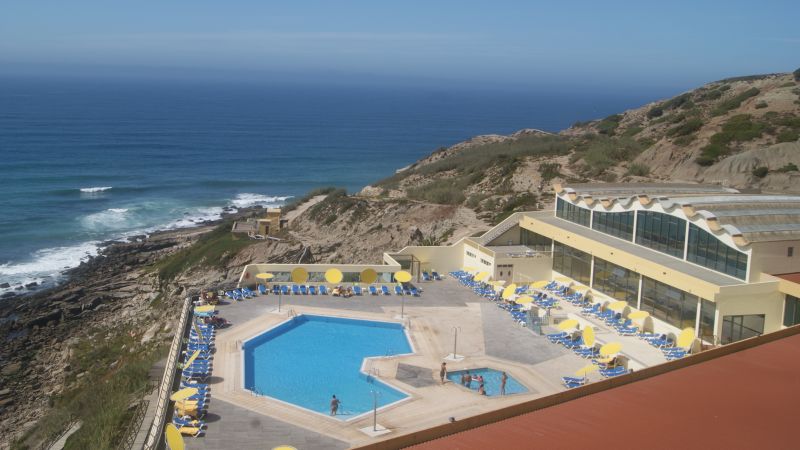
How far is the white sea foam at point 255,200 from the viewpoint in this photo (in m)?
69.2

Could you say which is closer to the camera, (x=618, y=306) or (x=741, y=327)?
(x=741, y=327)

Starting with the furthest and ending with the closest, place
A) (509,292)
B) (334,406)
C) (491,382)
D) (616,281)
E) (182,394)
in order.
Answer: (509,292)
(616,281)
(491,382)
(334,406)
(182,394)

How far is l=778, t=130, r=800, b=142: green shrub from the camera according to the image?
44125mm

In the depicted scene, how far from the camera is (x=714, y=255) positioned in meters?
23.2

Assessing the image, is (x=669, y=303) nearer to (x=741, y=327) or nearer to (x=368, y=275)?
(x=741, y=327)

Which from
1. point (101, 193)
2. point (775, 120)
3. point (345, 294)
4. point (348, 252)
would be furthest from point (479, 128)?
point (345, 294)

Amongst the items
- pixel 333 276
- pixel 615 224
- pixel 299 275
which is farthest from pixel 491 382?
pixel 615 224

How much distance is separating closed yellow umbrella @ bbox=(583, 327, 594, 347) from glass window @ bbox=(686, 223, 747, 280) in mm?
4479

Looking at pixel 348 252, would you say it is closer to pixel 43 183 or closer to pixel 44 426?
pixel 44 426

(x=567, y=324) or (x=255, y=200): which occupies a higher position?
(x=567, y=324)

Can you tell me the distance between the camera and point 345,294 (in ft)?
93.0

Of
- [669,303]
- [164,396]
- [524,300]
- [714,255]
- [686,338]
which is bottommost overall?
[164,396]

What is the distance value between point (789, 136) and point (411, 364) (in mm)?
33832

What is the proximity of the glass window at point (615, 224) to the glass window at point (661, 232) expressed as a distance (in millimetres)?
477
